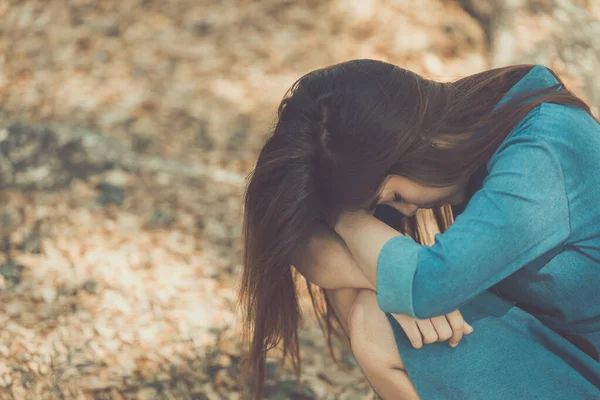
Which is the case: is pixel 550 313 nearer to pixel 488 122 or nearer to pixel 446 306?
pixel 446 306

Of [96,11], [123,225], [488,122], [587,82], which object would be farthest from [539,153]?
[96,11]

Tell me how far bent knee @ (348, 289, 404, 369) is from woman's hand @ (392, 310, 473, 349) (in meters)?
0.10

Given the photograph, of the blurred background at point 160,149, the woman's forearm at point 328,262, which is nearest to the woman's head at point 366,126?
the woman's forearm at point 328,262

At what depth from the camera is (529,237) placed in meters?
1.40

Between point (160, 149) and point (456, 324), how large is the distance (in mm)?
2039

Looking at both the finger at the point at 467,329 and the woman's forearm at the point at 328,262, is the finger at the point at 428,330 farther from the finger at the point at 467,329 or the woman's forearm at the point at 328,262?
the woman's forearm at the point at 328,262

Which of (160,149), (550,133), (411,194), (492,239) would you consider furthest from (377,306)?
(160,149)

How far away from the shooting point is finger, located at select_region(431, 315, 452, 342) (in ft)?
5.13

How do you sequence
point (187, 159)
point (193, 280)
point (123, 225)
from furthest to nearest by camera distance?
point (187, 159) → point (123, 225) → point (193, 280)

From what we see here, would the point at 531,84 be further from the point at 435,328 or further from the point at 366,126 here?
the point at 435,328

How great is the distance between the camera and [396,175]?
157 centimetres

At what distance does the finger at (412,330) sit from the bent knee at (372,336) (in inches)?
3.5

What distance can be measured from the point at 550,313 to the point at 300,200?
62cm

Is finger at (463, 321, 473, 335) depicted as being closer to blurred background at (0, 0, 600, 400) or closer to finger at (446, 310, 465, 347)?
finger at (446, 310, 465, 347)
